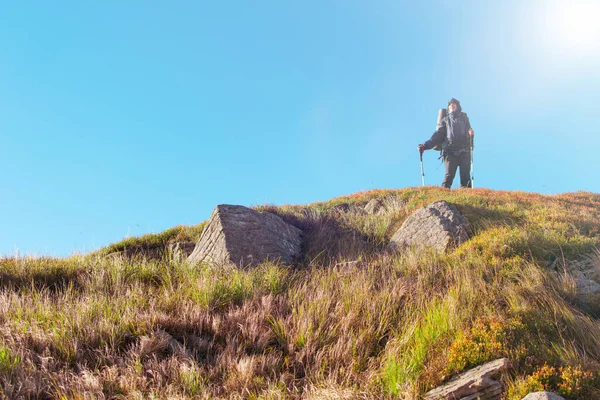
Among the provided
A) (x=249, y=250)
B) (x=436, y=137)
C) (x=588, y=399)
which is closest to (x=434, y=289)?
(x=588, y=399)

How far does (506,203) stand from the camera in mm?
12047

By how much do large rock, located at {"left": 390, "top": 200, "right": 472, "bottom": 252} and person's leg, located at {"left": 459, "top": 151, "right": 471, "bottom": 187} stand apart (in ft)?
27.6

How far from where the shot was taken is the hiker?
17312 millimetres

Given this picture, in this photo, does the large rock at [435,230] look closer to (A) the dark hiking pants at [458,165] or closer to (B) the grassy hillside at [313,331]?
(B) the grassy hillside at [313,331]

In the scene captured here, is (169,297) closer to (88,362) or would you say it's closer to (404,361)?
(88,362)

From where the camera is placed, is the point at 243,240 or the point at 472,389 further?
the point at 243,240

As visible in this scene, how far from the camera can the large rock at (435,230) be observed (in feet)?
28.5

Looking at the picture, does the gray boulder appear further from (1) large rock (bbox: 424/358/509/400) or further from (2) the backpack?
(2) the backpack

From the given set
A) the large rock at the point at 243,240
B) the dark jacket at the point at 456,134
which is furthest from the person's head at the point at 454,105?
the large rock at the point at 243,240

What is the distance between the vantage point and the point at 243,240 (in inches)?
337

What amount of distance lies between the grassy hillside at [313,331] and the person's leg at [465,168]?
32.3ft

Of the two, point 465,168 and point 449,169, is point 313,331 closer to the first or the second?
point 449,169

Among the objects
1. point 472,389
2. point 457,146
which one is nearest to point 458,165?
point 457,146

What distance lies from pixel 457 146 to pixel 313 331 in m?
14.7
